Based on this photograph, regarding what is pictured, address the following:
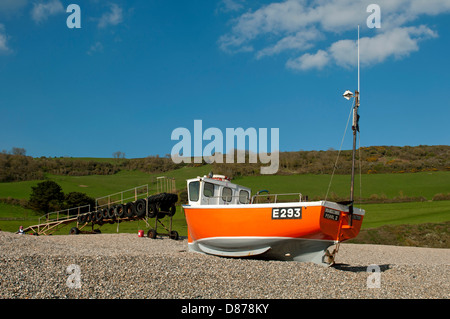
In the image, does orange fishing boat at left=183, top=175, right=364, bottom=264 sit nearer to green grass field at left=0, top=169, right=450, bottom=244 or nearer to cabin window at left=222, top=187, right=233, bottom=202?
cabin window at left=222, top=187, right=233, bottom=202

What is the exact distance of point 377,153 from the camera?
8544 cm

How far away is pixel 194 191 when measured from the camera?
15.8 metres

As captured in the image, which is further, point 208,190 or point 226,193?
point 226,193

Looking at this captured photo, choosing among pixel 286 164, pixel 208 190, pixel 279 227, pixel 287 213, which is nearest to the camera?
pixel 287 213

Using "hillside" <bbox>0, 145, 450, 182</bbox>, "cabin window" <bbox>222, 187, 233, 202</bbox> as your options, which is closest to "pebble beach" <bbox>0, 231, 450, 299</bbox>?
"cabin window" <bbox>222, 187, 233, 202</bbox>

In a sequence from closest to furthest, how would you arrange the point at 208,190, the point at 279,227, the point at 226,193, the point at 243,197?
the point at 279,227 < the point at 208,190 < the point at 226,193 < the point at 243,197

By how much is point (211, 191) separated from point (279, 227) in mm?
4190

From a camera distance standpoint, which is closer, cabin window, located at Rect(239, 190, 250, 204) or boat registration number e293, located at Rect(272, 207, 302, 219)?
boat registration number e293, located at Rect(272, 207, 302, 219)

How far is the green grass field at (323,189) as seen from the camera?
35.2 m

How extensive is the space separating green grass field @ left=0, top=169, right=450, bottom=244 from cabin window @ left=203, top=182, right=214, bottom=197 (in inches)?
624

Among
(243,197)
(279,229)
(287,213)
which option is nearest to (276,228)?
(279,229)

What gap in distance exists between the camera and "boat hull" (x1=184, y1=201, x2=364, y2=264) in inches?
474

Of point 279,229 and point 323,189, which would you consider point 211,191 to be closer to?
point 279,229

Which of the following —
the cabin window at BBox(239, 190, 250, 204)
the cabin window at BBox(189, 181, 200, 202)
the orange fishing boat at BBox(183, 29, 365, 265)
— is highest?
the cabin window at BBox(189, 181, 200, 202)
